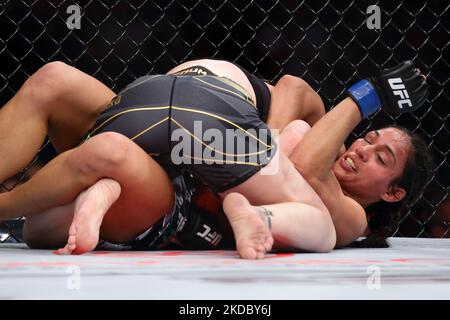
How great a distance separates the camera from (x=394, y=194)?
1561 millimetres

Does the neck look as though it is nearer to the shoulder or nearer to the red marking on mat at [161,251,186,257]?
the shoulder

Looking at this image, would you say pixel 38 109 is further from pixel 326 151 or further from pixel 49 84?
pixel 326 151

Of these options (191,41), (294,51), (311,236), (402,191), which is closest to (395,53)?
(294,51)

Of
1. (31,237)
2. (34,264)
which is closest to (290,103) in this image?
(31,237)

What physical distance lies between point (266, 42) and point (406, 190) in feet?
3.20

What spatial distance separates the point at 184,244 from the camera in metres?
1.30

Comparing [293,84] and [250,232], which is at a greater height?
[293,84]

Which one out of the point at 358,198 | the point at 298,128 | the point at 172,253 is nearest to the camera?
the point at 172,253

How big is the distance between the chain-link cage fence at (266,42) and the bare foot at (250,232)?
1234 mm

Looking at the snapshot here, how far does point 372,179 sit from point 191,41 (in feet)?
3.32

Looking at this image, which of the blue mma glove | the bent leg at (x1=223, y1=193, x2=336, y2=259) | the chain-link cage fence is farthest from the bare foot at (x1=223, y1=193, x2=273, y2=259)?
the chain-link cage fence

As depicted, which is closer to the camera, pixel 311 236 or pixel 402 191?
pixel 311 236

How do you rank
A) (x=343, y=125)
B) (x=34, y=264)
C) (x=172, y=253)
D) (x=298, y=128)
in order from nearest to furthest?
(x=34, y=264)
(x=172, y=253)
(x=343, y=125)
(x=298, y=128)
